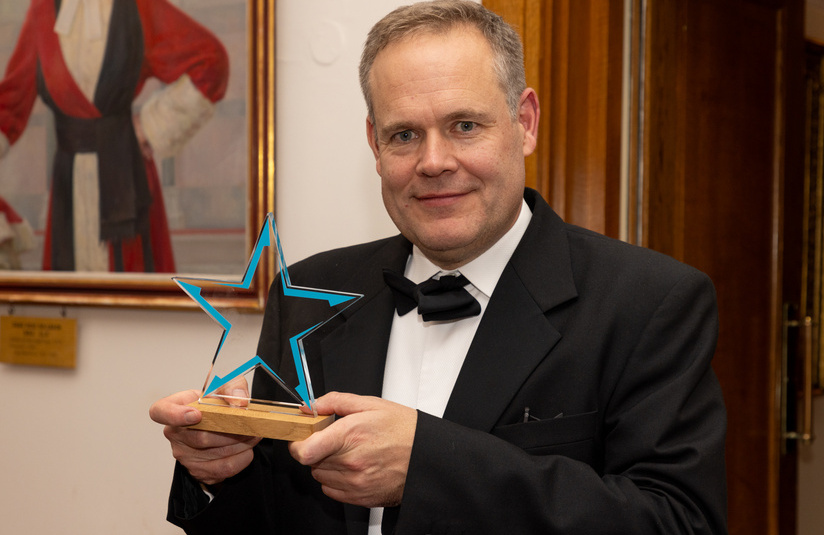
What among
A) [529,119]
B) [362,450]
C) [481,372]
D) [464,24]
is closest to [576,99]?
[529,119]

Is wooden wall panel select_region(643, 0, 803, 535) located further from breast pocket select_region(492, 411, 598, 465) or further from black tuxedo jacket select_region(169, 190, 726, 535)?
breast pocket select_region(492, 411, 598, 465)

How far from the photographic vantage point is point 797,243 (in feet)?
8.36

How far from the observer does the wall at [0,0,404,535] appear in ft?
6.48

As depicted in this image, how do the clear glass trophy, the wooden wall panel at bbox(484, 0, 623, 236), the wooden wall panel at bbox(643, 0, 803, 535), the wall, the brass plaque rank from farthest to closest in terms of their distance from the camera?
the brass plaque, the wooden wall panel at bbox(643, 0, 803, 535), the wall, the wooden wall panel at bbox(484, 0, 623, 236), the clear glass trophy

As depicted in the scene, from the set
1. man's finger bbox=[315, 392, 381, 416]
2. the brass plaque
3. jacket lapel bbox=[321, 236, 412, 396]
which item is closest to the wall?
the brass plaque

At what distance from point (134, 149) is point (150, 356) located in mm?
607

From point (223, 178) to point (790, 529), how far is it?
83.0 inches

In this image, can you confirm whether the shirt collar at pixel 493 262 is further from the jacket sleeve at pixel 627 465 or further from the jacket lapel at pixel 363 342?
the jacket sleeve at pixel 627 465

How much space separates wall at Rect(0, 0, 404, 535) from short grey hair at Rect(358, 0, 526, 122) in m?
0.67

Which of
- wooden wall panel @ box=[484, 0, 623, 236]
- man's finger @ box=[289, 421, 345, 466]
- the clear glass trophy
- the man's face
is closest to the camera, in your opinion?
man's finger @ box=[289, 421, 345, 466]

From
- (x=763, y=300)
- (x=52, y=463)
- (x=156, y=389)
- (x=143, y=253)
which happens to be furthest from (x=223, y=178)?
(x=763, y=300)

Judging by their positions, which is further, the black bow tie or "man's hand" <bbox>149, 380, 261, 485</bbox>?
the black bow tie

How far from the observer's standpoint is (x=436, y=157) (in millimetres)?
1216

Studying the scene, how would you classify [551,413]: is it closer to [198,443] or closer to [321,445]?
[321,445]
